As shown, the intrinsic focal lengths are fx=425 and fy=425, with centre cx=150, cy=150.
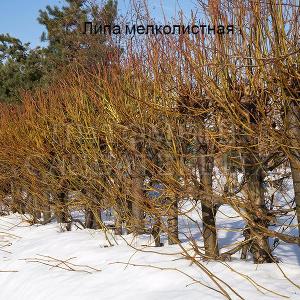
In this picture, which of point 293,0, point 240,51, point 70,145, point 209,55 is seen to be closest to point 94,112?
point 70,145

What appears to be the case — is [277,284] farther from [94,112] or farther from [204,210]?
[94,112]

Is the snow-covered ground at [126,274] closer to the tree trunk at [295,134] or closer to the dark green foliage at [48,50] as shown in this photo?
the tree trunk at [295,134]

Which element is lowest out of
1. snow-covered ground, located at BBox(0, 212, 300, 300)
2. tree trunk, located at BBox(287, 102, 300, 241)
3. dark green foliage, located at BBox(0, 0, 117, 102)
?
snow-covered ground, located at BBox(0, 212, 300, 300)

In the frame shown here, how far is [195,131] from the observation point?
4730 millimetres

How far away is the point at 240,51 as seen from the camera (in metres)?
3.97

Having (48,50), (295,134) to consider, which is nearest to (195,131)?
(295,134)

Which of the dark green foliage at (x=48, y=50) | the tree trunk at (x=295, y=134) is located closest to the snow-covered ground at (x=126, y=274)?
the tree trunk at (x=295, y=134)

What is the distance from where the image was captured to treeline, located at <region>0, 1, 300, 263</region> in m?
3.38

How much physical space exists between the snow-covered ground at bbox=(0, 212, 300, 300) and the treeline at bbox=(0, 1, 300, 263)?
11.6 inches

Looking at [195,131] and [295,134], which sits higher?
[195,131]

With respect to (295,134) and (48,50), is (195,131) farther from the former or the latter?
(48,50)

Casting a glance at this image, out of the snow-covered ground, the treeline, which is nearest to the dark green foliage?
the treeline

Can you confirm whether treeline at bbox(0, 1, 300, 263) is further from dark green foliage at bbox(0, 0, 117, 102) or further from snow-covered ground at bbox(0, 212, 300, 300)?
dark green foliage at bbox(0, 0, 117, 102)

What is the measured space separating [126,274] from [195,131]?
1.72 m
